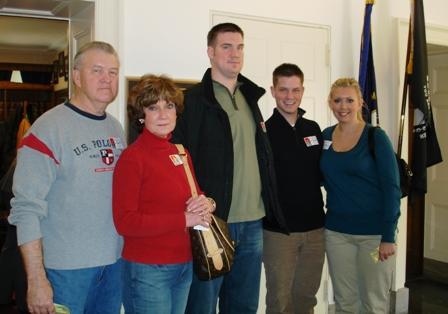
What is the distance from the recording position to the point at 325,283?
349cm

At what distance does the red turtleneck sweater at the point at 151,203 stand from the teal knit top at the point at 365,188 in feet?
3.08

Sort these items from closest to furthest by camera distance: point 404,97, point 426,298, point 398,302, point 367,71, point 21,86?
point 367,71, point 404,97, point 398,302, point 426,298, point 21,86

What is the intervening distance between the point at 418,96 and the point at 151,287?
2.65 m

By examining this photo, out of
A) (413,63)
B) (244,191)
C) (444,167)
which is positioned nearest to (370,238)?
(244,191)

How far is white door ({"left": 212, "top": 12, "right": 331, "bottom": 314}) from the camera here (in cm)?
316

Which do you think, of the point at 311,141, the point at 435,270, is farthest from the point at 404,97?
the point at 435,270

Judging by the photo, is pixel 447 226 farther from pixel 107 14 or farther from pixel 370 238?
pixel 107 14

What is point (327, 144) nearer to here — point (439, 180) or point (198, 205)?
point (198, 205)

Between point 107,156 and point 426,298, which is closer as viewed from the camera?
point 107,156

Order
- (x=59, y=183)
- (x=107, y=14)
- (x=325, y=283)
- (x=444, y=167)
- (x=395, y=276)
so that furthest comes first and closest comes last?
(x=444, y=167), (x=395, y=276), (x=325, y=283), (x=107, y=14), (x=59, y=183)

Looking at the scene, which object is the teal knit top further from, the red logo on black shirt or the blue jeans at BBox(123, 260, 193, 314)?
the red logo on black shirt

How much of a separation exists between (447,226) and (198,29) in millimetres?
3605

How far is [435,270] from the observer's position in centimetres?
490

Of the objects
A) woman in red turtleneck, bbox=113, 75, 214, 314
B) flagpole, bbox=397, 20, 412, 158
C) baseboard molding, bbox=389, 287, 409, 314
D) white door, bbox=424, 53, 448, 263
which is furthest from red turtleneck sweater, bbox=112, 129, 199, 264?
white door, bbox=424, 53, 448, 263
